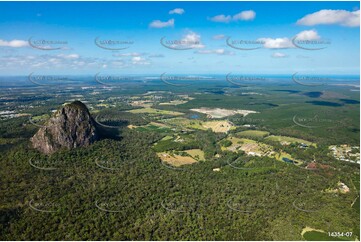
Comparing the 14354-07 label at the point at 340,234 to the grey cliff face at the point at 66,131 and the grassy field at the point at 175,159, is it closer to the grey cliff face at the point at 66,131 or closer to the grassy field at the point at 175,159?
the grassy field at the point at 175,159

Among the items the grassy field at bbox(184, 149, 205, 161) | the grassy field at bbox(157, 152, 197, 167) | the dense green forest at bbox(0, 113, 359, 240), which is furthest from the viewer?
the grassy field at bbox(184, 149, 205, 161)

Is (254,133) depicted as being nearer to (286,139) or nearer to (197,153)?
(286,139)

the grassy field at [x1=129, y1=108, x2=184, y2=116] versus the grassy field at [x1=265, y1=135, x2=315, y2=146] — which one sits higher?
the grassy field at [x1=129, y1=108, x2=184, y2=116]

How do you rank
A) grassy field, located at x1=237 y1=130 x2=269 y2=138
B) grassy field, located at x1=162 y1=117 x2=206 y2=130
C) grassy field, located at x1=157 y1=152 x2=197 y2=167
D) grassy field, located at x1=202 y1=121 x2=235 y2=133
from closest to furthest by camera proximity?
1. grassy field, located at x1=157 y1=152 x2=197 y2=167
2. grassy field, located at x1=237 y1=130 x2=269 y2=138
3. grassy field, located at x1=202 y1=121 x2=235 y2=133
4. grassy field, located at x1=162 y1=117 x2=206 y2=130

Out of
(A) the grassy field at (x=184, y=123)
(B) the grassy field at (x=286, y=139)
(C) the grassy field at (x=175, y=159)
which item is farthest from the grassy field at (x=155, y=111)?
(C) the grassy field at (x=175, y=159)

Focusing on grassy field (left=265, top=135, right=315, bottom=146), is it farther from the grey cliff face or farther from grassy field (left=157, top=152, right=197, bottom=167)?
the grey cliff face

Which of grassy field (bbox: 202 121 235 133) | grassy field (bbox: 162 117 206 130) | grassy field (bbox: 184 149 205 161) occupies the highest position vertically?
grassy field (bbox: 162 117 206 130)

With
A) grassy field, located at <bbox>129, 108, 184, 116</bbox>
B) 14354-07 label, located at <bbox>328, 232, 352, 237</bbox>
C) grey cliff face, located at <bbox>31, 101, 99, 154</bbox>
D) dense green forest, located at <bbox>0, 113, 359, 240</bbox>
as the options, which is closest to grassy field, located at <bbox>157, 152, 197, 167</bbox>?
dense green forest, located at <bbox>0, 113, 359, 240</bbox>

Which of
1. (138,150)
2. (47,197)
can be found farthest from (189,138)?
(47,197)
